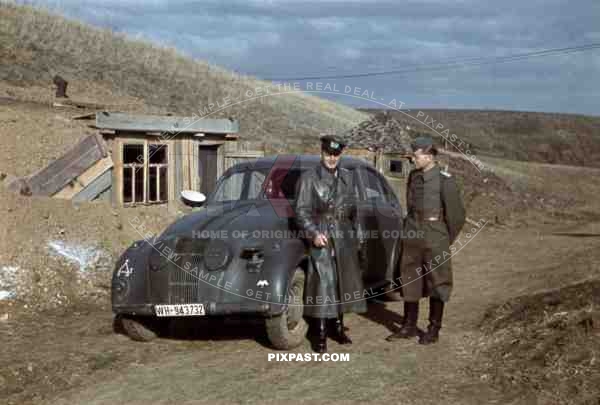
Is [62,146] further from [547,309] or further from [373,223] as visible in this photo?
[547,309]

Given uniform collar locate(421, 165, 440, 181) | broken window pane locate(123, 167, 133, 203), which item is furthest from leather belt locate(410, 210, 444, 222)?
broken window pane locate(123, 167, 133, 203)

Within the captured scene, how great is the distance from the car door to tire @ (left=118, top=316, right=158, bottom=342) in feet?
8.32

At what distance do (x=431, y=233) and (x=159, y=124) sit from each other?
919cm

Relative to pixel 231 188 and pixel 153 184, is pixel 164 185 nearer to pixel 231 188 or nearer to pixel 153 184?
pixel 153 184

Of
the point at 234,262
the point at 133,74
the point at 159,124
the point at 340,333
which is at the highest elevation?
the point at 133,74

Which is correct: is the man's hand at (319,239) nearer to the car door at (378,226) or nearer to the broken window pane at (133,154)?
the car door at (378,226)

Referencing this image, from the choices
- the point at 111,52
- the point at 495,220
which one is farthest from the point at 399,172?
the point at 111,52

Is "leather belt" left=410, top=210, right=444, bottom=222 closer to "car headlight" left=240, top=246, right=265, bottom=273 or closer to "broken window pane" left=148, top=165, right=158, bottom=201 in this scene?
"car headlight" left=240, top=246, right=265, bottom=273

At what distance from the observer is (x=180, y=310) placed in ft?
22.7

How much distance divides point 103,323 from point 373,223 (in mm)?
3510

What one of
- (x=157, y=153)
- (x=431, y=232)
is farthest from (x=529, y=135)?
(x=431, y=232)

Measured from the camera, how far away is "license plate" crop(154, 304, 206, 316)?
6.85 metres

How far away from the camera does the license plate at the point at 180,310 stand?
6.85m

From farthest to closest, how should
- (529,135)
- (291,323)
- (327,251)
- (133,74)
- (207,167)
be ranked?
(529,135), (133,74), (207,167), (291,323), (327,251)
